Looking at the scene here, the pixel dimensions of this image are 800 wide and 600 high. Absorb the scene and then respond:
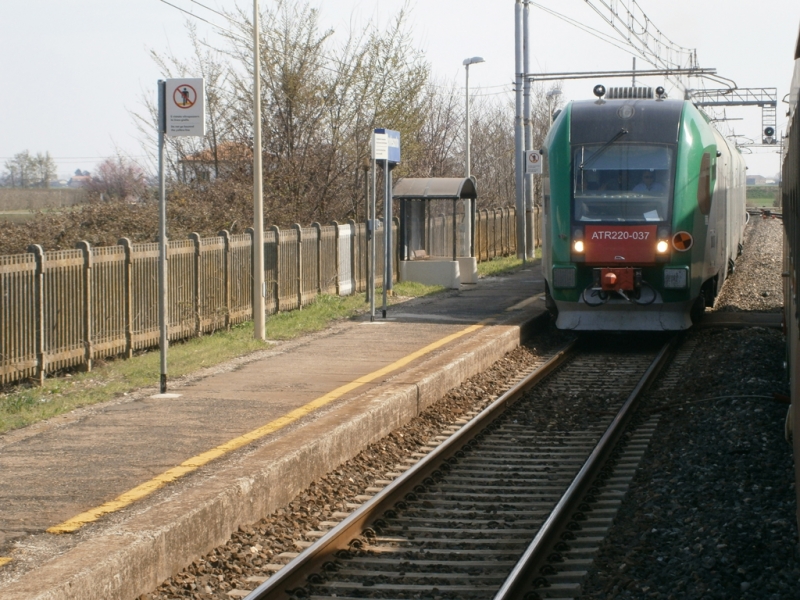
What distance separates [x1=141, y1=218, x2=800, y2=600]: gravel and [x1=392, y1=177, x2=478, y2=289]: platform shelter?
30.5ft

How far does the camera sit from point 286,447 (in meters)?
7.09

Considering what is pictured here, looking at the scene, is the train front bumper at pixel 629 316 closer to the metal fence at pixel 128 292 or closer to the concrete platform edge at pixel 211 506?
the metal fence at pixel 128 292

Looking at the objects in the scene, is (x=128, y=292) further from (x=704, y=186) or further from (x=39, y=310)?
(x=704, y=186)

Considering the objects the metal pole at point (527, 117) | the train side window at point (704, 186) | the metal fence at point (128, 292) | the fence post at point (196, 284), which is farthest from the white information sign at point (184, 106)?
the metal pole at point (527, 117)

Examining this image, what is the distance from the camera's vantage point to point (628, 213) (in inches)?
531

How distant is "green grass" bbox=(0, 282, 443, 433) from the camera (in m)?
8.90

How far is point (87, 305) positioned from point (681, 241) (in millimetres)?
7188

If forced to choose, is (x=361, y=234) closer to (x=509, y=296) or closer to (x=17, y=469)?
(x=509, y=296)

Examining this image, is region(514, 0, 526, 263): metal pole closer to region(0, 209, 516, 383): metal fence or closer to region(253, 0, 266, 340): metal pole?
region(0, 209, 516, 383): metal fence

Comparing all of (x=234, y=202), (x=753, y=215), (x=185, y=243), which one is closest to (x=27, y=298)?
(x=185, y=243)

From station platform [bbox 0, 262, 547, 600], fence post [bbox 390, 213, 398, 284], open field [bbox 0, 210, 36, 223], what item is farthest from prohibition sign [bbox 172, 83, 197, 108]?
fence post [bbox 390, 213, 398, 284]

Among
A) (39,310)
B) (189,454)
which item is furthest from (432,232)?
(189,454)

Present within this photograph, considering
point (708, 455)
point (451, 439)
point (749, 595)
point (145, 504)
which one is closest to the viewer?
point (749, 595)

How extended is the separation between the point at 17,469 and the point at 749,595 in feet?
14.2
